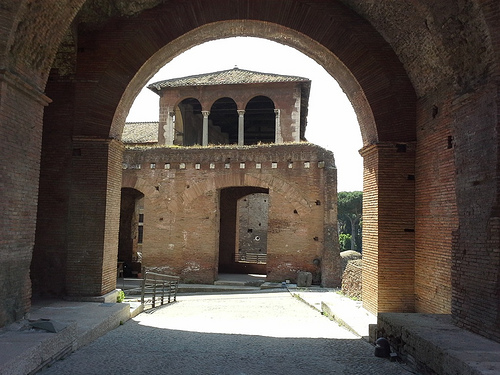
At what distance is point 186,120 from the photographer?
80.4ft

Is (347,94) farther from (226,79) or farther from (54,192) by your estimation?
(226,79)

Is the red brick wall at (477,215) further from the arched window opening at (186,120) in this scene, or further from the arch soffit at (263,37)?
the arched window opening at (186,120)

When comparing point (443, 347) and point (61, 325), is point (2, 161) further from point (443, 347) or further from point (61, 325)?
point (443, 347)

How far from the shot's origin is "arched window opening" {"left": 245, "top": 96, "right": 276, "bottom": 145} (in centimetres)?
2336

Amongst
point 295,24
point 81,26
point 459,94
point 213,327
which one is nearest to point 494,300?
point 459,94

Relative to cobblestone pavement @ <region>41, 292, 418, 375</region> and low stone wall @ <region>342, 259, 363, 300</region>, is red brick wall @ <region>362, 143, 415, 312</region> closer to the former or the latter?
cobblestone pavement @ <region>41, 292, 418, 375</region>

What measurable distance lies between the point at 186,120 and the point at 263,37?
15333mm

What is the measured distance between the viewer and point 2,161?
5559 mm

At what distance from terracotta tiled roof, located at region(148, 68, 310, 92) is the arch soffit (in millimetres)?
11345

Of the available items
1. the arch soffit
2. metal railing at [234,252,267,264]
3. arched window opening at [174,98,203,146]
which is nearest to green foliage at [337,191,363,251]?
metal railing at [234,252,267,264]

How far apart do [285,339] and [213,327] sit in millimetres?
1717

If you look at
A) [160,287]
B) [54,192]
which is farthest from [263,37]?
[160,287]

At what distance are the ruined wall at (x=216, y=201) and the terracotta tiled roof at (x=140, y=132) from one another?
9.23 metres

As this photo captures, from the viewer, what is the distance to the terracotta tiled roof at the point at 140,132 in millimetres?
26016
